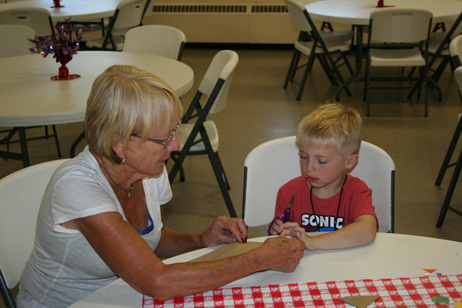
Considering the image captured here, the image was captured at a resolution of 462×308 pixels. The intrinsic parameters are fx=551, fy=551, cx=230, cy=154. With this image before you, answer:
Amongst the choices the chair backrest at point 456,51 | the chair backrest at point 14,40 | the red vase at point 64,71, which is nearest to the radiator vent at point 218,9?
the chair backrest at point 14,40

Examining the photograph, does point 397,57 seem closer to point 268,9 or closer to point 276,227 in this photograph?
point 268,9

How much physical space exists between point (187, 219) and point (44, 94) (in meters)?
1.11

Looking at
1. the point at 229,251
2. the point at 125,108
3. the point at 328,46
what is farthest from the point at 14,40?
the point at 229,251

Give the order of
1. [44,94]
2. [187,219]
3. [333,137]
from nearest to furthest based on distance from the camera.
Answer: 1. [333,137]
2. [44,94]
3. [187,219]

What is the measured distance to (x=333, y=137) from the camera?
1.79 meters

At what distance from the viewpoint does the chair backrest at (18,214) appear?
1587 millimetres

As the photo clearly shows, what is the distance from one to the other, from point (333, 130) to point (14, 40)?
2.97 metres

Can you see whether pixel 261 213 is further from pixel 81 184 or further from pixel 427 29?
pixel 427 29

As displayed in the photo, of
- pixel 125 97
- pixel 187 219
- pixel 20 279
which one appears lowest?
pixel 187 219

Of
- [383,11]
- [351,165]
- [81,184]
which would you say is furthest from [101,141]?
[383,11]

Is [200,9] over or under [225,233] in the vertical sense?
under

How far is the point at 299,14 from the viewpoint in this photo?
16.9 ft

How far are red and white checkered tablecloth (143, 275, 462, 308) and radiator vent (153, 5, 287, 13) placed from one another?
20.3 ft

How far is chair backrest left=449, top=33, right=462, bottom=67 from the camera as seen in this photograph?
3.08m
